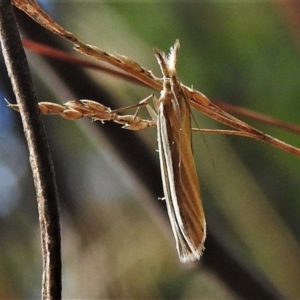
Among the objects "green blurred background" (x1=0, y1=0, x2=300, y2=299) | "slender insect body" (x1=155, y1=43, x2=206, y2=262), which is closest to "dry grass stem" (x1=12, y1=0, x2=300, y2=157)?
"slender insect body" (x1=155, y1=43, x2=206, y2=262)

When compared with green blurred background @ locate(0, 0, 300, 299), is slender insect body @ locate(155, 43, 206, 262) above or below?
below

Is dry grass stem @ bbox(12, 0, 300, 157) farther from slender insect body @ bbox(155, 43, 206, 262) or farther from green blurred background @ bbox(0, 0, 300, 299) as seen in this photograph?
green blurred background @ bbox(0, 0, 300, 299)

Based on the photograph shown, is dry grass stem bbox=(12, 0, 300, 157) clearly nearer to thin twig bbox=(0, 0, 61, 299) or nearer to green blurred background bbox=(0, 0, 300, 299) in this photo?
thin twig bbox=(0, 0, 61, 299)

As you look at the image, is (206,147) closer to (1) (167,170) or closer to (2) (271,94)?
(2) (271,94)

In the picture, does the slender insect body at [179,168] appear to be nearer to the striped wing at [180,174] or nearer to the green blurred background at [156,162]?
the striped wing at [180,174]

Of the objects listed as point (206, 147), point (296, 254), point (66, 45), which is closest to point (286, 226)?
point (296, 254)

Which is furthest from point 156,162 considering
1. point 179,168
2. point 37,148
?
point 37,148

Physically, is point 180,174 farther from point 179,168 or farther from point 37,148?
point 37,148

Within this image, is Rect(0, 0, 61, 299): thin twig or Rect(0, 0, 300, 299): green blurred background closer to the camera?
Rect(0, 0, 61, 299): thin twig
